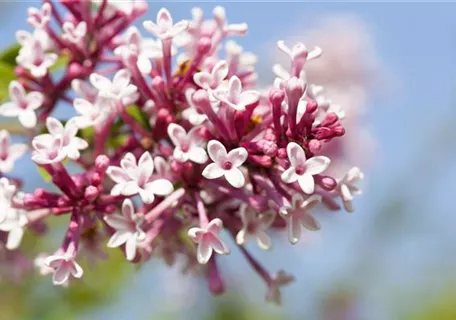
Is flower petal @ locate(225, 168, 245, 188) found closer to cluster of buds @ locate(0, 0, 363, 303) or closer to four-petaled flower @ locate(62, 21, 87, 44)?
cluster of buds @ locate(0, 0, 363, 303)

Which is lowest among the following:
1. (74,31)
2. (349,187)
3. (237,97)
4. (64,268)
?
(64,268)

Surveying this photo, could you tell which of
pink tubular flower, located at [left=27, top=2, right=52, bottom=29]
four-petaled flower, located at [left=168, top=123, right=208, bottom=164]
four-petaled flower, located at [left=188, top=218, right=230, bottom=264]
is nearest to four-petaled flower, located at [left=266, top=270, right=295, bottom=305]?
four-petaled flower, located at [left=188, top=218, right=230, bottom=264]

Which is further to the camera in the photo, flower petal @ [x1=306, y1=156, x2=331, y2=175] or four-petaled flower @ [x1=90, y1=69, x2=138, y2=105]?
four-petaled flower @ [x1=90, y1=69, x2=138, y2=105]

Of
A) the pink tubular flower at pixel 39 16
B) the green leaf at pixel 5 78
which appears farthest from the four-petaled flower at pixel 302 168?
the green leaf at pixel 5 78

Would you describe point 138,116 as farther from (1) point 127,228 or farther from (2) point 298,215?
(2) point 298,215

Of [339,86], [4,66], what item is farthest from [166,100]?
[339,86]

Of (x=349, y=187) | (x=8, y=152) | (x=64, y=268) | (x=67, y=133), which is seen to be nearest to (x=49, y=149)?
(x=67, y=133)

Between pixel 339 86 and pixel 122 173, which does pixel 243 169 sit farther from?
pixel 339 86
